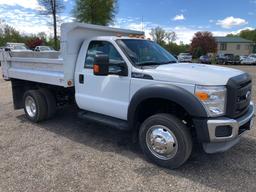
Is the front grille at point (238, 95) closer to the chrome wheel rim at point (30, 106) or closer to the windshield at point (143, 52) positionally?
the windshield at point (143, 52)

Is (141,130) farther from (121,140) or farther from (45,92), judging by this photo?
(45,92)

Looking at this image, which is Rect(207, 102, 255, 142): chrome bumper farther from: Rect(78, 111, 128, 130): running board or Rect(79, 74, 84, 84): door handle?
Rect(79, 74, 84, 84): door handle

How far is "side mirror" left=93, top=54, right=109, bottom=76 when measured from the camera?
4.04 m

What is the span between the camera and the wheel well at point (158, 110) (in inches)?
159

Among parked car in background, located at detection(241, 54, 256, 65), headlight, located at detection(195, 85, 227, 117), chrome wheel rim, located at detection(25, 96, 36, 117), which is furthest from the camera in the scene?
parked car in background, located at detection(241, 54, 256, 65)

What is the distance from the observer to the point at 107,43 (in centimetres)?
465

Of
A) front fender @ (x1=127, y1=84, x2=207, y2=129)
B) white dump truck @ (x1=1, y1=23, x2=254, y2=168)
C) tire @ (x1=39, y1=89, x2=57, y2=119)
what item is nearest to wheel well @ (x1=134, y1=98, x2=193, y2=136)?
white dump truck @ (x1=1, y1=23, x2=254, y2=168)

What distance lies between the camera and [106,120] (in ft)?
15.2

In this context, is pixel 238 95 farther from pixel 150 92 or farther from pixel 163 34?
pixel 163 34

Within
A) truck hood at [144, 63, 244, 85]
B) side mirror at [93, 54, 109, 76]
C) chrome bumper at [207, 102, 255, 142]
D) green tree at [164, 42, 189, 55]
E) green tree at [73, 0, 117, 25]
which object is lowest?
chrome bumper at [207, 102, 255, 142]

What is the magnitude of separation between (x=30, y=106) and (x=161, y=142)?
12.6 ft

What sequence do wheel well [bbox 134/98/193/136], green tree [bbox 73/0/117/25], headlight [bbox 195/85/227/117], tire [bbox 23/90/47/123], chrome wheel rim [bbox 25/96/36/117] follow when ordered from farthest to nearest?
green tree [bbox 73/0/117/25]
chrome wheel rim [bbox 25/96/36/117]
tire [bbox 23/90/47/123]
wheel well [bbox 134/98/193/136]
headlight [bbox 195/85/227/117]

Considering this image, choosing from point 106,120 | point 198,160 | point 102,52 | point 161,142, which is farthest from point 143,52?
point 198,160

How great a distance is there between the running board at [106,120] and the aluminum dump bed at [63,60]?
0.69 metres
